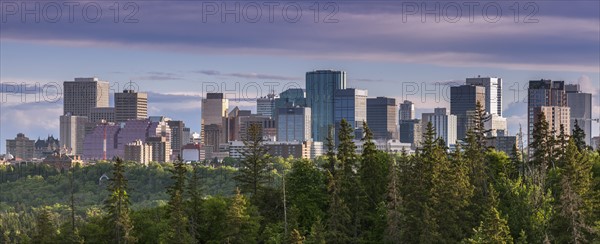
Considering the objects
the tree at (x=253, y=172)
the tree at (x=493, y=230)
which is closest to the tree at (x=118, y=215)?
the tree at (x=253, y=172)

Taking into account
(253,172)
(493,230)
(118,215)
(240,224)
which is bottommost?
(240,224)

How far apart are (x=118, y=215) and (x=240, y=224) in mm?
13514

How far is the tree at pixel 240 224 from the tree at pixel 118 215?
10.4 m

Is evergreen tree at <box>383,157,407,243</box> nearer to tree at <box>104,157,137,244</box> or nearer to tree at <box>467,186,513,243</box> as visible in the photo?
tree at <box>467,186,513,243</box>

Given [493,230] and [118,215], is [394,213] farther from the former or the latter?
[118,215]

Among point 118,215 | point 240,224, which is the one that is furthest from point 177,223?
point 118,215

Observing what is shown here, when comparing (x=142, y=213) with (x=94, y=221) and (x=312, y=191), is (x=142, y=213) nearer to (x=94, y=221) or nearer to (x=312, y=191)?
(x=94, y=221)

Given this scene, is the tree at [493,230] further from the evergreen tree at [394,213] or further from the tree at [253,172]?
the tree at [253,172]

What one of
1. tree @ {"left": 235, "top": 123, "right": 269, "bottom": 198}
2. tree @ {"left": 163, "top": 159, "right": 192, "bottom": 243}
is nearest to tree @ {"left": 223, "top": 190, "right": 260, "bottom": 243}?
tree @ {"left": 163, "top": 159, "right": 192, "bottom": 243}

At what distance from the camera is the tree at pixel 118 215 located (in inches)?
5148

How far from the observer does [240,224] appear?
129875mm

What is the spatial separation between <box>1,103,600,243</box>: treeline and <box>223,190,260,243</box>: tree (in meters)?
0.15

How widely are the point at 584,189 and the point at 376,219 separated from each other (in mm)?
24867

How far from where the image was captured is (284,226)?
429 feet
